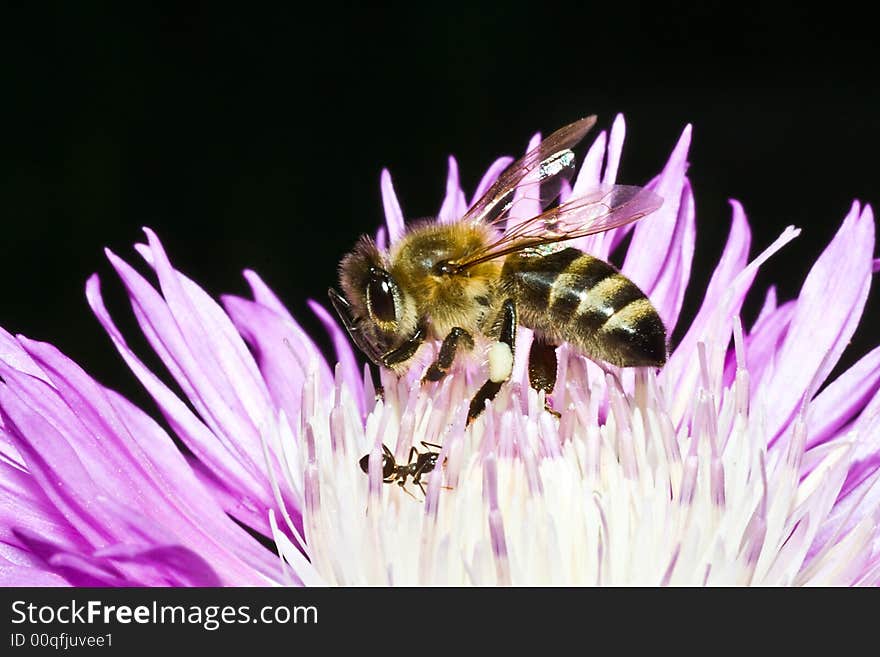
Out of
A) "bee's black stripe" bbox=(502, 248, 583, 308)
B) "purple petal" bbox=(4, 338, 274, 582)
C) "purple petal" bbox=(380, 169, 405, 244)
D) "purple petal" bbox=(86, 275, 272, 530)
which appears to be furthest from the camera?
"purple petal" bbox=(380, 169, 405, 244)

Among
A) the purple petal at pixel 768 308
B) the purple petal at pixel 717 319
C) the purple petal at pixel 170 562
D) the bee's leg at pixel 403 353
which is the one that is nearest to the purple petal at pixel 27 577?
the purple petal at pixel 170 562

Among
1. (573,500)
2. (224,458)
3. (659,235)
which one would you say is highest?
(659,235)

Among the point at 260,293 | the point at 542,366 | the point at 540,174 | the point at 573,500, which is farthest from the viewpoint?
the point at 260,293

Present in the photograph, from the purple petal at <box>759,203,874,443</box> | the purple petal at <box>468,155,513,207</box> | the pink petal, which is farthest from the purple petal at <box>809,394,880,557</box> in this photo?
the pink petal

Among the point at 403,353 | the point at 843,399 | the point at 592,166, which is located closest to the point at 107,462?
the point at 403,353

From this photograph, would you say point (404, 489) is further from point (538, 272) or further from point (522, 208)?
point (522, 208)

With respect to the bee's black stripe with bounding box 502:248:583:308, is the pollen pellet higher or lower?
lower

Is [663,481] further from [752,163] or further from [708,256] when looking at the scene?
[752,163]

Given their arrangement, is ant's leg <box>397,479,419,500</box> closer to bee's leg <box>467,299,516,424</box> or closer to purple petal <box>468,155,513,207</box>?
bee's leg <box>467,299,516,424</box>

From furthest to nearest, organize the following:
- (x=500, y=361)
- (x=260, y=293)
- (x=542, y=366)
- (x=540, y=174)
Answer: (x=260, y=293), (x=540, y=174), (x=542, y=366), (x=500, y=361)
